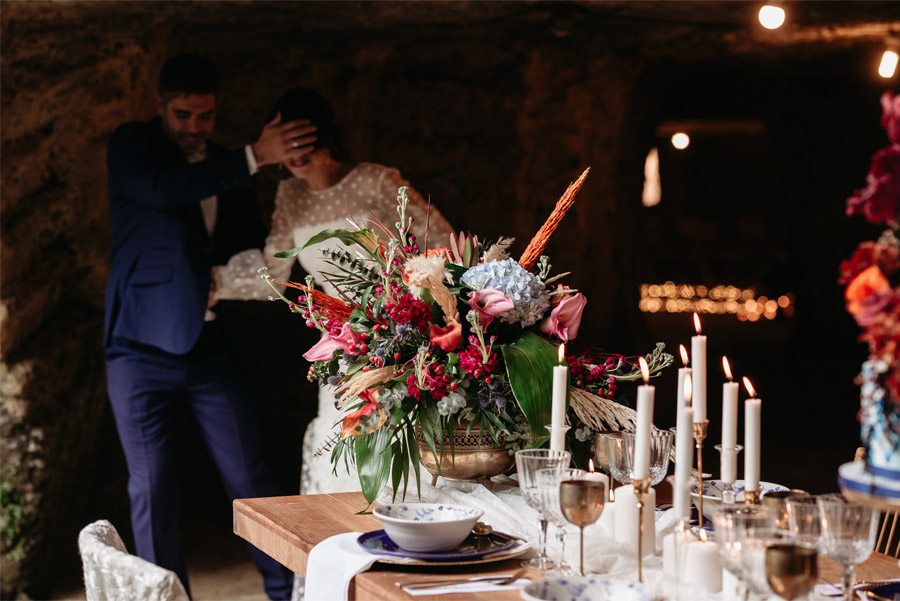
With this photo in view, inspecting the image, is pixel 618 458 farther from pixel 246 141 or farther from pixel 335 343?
pixel 246 141

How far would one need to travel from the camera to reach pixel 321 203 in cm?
342

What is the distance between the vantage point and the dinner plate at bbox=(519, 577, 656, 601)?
1258 millimetres

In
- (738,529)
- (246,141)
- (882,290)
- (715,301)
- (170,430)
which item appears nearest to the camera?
(882,290)

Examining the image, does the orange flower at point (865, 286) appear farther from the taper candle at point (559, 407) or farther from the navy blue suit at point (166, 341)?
the navy blue suit at point (166, 341)

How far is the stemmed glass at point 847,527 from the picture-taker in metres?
1.15

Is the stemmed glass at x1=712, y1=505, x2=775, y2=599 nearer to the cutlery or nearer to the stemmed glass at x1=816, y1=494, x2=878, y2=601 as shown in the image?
the stemmed glass at x1=816, y1=494, x2=878, y2=601

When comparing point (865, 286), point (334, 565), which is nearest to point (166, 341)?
point (334, 565)

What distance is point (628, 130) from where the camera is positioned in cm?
546

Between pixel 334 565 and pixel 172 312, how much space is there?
2356 millimetres

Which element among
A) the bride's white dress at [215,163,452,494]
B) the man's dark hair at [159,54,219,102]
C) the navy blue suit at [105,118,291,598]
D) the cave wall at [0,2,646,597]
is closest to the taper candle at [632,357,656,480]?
the bride's white dress at [215,163,452,494]

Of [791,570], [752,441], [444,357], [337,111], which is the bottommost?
[791,570]

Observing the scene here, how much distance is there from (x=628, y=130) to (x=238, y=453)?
2.95m

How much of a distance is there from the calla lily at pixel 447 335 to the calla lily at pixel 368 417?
149mm

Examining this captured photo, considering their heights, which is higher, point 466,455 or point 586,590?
point 466,455
